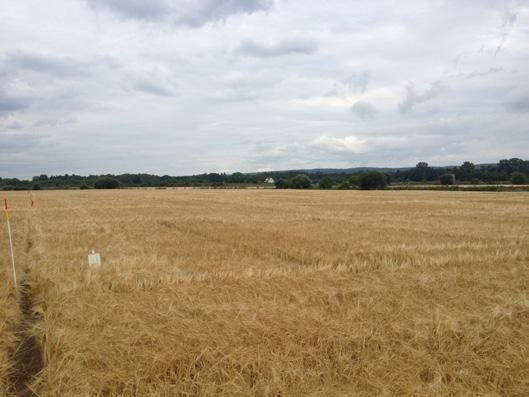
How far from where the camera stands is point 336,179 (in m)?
141

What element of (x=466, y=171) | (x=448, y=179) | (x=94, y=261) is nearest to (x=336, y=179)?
(x=448, y=179)

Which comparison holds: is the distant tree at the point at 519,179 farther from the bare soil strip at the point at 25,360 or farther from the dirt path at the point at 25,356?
the bare soil strip at the point at 25,360

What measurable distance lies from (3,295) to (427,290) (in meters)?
9.29

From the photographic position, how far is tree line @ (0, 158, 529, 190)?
395ft

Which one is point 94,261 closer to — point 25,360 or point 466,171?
point 25,360

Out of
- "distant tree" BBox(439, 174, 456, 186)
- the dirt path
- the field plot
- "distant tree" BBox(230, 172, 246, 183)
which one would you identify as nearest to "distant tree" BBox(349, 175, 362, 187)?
"distant tree" BBox(439, 174, 456, 186)

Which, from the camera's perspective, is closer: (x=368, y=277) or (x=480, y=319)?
(x=480, y=319)

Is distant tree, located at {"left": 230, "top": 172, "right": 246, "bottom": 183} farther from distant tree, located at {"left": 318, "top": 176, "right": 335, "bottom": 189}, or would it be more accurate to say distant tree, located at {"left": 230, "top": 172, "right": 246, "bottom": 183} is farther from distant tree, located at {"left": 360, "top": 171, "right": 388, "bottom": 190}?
distant tree, located at {"left": 360, "top": 171, "right": 388, "bottom": 190}

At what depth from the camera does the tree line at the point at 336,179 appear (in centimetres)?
12025

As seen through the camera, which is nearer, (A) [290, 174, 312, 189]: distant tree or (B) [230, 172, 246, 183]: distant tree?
(A) [290, 174, 312, 189]: distant tree

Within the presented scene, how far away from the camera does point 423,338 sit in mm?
6309

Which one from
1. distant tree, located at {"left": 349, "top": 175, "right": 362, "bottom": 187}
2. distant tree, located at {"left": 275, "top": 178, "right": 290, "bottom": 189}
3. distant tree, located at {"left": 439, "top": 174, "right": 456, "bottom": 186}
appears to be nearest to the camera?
distant tree, located at {"left": 349, "top": 175, "right": 362, "bottom": 187}

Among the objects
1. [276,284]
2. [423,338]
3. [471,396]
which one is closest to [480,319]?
[423,338]

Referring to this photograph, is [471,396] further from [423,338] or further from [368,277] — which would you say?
[368,277]
